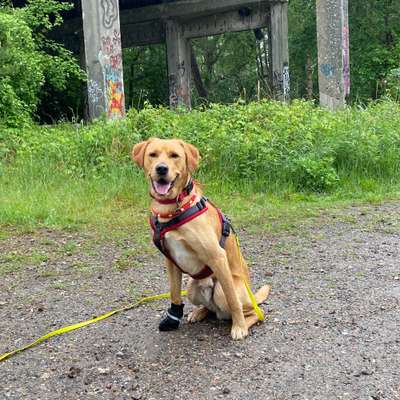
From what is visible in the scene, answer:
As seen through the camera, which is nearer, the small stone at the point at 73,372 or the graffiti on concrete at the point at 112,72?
the small stone at the point at 73,372

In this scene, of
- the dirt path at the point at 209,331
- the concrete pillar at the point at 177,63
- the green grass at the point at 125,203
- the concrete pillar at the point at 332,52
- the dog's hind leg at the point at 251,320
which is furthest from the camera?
the concrete pillar at the point at 177,63

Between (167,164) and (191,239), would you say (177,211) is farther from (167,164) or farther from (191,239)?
(167,164)

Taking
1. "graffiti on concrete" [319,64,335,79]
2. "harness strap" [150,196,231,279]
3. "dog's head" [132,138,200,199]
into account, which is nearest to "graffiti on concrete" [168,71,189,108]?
"graffiti on concrete" [319,64,335,79]

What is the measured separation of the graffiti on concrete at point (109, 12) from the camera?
A: 12.1 meters

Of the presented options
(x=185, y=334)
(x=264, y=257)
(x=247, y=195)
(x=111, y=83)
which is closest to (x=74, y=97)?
(x=111, y=83)

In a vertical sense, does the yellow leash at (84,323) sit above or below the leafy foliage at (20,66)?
below

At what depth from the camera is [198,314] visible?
4035 mm

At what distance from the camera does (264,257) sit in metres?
5.62

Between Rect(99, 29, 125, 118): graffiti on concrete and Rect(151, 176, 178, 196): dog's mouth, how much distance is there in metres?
8.52

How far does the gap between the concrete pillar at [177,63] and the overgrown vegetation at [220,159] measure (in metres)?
11.3

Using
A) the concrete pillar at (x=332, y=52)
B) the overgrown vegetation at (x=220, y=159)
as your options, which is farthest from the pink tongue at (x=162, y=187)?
the concrete pillar at (x=332, y=52)

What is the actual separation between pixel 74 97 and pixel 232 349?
21.4 metres

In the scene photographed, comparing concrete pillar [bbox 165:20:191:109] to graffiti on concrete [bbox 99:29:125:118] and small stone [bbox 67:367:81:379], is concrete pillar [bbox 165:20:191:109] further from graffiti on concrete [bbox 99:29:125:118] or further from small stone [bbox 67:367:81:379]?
small stone [bbox 67:367:81:379]

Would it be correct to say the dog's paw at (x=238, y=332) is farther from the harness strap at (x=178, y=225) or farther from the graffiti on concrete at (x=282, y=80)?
the graffiti on concrete at (x=282, y=80)
